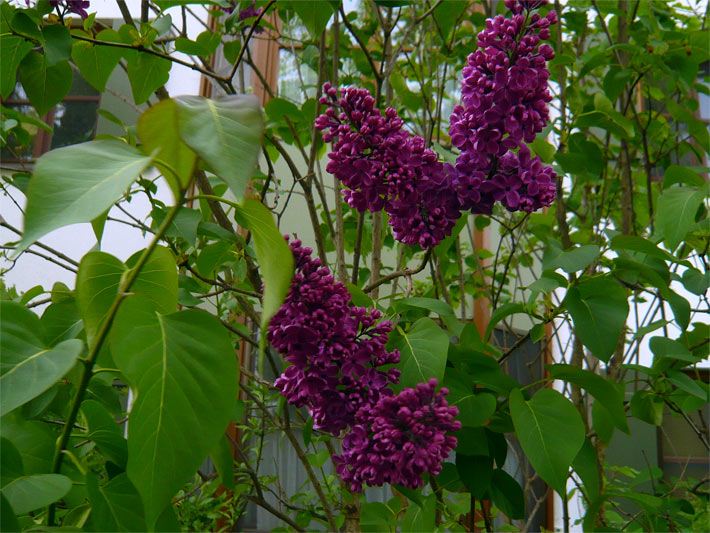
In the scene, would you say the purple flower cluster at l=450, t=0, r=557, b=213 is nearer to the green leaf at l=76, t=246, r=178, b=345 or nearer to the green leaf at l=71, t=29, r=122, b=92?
the green leaf at l=76, t=246, r=178, b=345

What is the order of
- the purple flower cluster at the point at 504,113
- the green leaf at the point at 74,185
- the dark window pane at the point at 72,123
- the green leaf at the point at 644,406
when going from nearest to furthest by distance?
the green leaf at the point at 74,185, the purple flower cluster at the point at 504,113, the green leaf at the point at 644,406, the dark window pane at the point at 72,123

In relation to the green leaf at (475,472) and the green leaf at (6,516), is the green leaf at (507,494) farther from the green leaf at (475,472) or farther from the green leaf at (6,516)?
the green leaf at (6,516)

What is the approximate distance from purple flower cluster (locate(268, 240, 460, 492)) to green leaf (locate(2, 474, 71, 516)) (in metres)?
0.14

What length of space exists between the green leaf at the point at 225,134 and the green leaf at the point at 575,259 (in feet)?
1.25

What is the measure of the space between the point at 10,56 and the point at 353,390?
0.47 m

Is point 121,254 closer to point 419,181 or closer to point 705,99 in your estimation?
point 419,181

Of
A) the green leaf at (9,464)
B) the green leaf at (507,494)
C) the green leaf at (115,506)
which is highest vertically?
the green leaf at (9,464)

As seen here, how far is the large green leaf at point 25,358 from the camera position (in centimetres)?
29

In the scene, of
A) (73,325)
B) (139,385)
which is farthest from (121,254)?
(139,385)

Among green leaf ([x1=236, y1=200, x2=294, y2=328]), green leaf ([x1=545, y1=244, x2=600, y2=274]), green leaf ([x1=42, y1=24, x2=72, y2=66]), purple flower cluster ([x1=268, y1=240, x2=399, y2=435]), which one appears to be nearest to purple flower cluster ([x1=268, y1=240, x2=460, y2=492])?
purple flower cluster ([x1=268, y1=240, x2=399, y2=435])

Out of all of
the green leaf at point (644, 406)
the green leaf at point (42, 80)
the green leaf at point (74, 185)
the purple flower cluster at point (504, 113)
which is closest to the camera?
the green leaf at point (74, 185)

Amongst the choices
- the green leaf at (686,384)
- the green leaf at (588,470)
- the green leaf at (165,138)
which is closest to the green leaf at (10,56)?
the green leaf at (165,138)

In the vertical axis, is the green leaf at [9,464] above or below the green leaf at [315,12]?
below

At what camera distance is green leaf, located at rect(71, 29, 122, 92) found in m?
0.70
